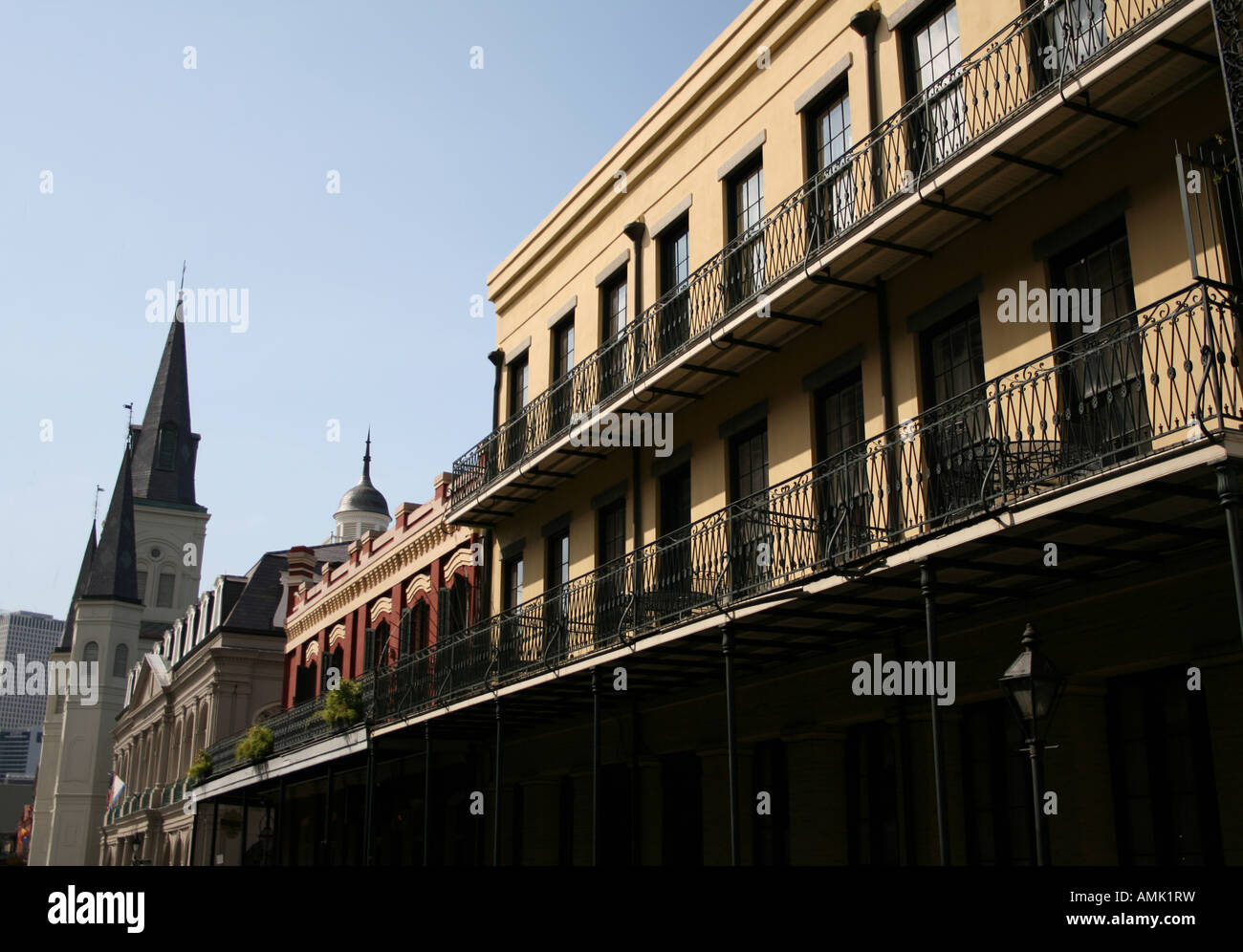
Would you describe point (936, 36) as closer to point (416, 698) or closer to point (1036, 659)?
point (1036, 659)

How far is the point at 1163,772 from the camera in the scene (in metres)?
10.3

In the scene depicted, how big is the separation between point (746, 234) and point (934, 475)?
462 centimetres

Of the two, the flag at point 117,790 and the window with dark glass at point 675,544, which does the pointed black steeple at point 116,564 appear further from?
the window with dark glass at point 675,544

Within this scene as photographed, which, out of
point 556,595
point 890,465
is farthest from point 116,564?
point 890,465

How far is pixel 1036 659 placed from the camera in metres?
8.49

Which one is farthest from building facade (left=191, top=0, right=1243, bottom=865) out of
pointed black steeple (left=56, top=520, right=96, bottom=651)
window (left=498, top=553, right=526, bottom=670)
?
pointed black steeple (left=56, top=520, right=96, bottom=651)

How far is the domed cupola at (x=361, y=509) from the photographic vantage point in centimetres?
5844

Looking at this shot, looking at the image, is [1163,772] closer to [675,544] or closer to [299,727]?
[675,544]

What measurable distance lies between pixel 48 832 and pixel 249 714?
37.6m

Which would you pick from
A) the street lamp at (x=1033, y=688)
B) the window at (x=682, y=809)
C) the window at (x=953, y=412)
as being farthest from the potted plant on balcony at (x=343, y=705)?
the street lamp at (x=1033, y=688)

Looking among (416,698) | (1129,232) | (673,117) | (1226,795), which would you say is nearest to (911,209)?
(1129,232)

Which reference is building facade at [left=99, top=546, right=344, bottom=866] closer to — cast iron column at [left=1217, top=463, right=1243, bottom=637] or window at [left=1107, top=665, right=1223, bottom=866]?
window at [left=1107, top=665, right=1223, bottom=866]

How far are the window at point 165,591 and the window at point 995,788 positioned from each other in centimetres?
8688
